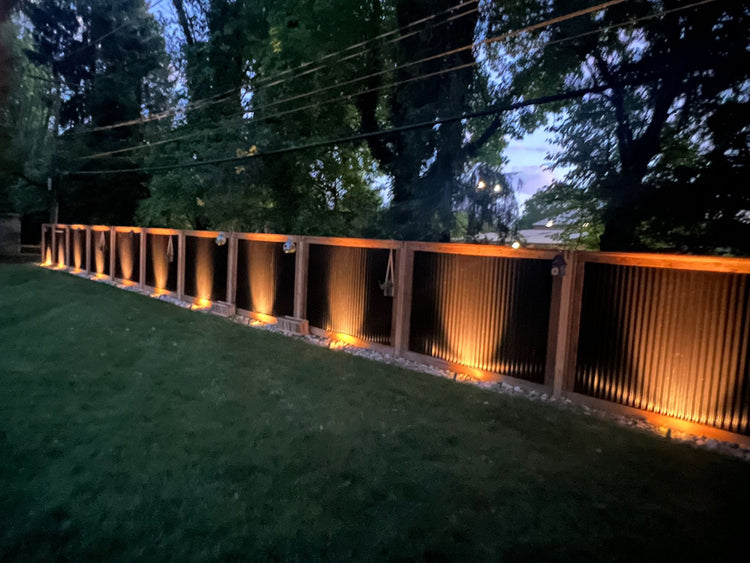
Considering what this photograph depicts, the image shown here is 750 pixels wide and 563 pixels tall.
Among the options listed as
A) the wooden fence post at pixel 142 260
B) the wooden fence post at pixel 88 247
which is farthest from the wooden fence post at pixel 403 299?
the wooden fence post at pixel 88 247

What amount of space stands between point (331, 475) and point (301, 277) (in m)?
5.90

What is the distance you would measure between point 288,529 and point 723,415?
384 cm

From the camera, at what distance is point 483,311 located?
6.04m

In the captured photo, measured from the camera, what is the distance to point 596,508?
299cm

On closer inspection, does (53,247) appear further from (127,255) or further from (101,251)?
(127,255)

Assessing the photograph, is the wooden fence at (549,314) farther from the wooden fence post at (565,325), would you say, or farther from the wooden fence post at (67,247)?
the wooden fence post at (67,247)

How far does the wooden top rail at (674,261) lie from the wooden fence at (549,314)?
0.04 ft

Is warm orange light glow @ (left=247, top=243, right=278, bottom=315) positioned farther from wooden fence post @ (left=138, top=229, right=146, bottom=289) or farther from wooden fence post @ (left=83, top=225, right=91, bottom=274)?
wooden fence post @ (left=83, top=225, right=91, bottom=274)


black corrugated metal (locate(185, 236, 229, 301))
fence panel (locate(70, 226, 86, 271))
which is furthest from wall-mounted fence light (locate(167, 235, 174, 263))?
fence panel (locate(70, 226, 86, 271))

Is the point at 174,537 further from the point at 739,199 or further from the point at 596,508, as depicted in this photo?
the point at 739,199

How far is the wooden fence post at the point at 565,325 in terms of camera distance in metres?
5.11

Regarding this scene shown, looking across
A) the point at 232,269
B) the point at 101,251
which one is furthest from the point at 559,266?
the point at 101,251

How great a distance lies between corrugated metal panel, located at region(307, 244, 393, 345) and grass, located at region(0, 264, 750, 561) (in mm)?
1700

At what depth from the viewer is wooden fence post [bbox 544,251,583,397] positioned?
16.8 feet
